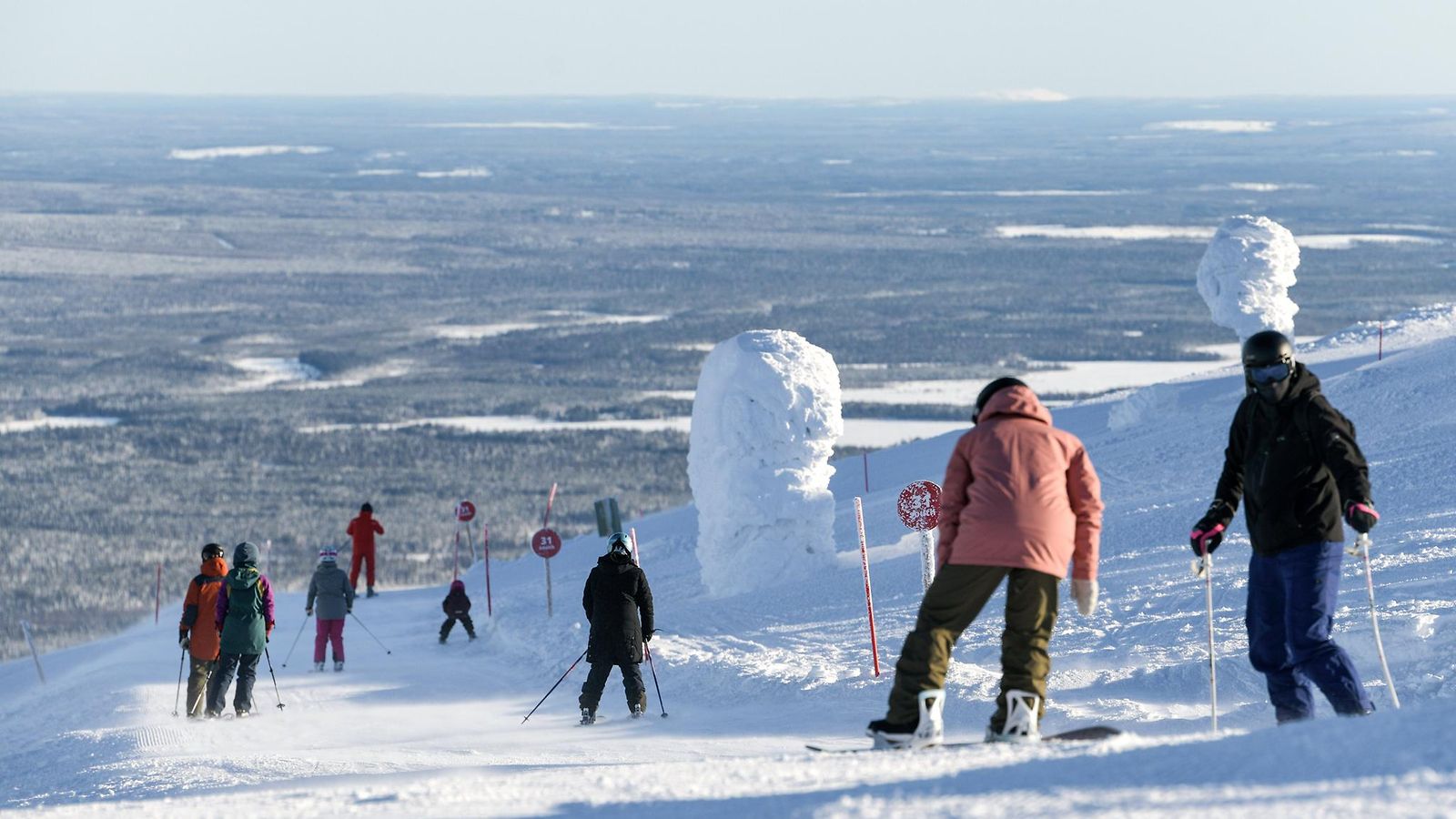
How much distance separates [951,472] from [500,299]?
80199 mm

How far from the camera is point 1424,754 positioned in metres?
5.96

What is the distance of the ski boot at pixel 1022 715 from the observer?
23.2 ft

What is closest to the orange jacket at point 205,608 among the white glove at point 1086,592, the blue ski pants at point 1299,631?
the white glove at point 1086,592

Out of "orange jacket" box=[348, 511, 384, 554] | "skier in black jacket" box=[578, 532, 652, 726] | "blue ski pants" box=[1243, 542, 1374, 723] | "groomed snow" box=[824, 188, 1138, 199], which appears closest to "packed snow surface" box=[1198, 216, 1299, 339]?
"orange jacket" box=[348, 511, 384, 554]

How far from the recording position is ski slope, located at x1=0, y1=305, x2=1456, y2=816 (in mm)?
6082

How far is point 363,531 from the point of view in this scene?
19.1 m

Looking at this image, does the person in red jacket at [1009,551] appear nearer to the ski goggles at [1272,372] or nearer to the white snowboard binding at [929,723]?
the white snowboard binding at [929,723]

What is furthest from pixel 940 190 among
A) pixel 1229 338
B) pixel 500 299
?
pixel 1229 338

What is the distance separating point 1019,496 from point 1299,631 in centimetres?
104

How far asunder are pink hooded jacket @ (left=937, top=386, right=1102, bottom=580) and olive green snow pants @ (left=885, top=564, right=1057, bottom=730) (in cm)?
5

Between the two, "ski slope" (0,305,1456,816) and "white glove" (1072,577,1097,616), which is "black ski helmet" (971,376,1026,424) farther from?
"ski slope" (0,305,1456,816)

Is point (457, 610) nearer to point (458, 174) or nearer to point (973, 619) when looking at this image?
point (973, 619)

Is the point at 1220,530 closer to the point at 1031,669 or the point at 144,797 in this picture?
the point at 1031,669

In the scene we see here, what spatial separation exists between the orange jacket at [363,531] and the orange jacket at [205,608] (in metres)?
7.17
